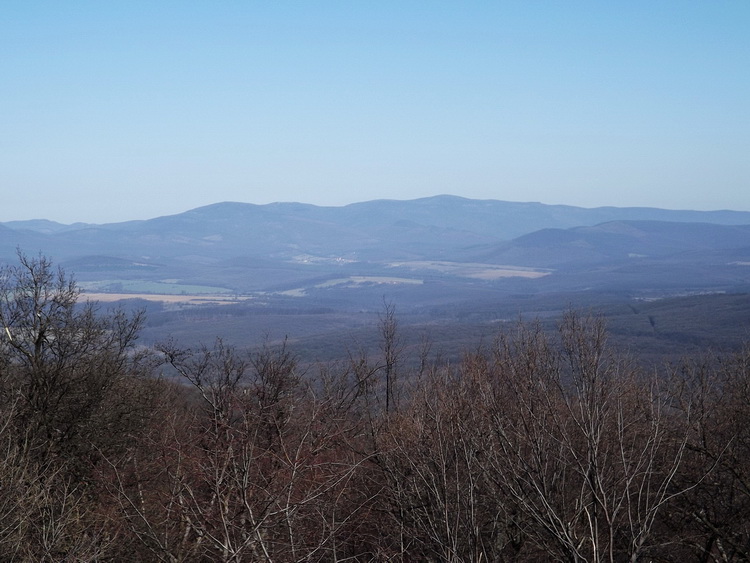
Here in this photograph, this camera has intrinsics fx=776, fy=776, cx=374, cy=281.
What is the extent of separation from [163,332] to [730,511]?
16739 cm

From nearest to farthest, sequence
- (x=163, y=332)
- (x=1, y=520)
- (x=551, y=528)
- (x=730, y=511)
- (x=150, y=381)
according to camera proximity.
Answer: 1. (x=551, y=528)
2. (x=1, y=520)
3. (x=730, y=511)
4. (x=150, y=381)
5. (x=163, y=332)

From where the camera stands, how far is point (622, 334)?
125 meters

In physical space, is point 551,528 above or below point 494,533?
above

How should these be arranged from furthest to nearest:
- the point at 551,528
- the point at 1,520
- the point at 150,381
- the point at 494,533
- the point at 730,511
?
the point at 150,381 < the point at 730,511 < the point at 494,533 < the point at 1,520 < the point at 551,528

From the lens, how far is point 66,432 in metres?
25.2

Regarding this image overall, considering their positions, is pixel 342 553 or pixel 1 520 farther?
pixel 342 553

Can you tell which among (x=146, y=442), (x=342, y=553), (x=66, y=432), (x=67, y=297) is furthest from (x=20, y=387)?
(x=342, y=553)

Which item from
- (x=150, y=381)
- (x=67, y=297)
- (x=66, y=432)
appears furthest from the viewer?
(x=150, y=381)

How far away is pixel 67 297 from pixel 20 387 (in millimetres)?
7142

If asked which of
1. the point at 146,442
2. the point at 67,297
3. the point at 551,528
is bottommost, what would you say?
the point at 146,442

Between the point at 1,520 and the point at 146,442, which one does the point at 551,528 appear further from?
the point at 146,442

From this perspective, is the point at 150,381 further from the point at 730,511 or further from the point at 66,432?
the point at 730,511

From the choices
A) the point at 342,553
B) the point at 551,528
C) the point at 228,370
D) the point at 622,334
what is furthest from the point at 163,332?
the point at 551,528

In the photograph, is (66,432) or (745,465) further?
(66,432)
